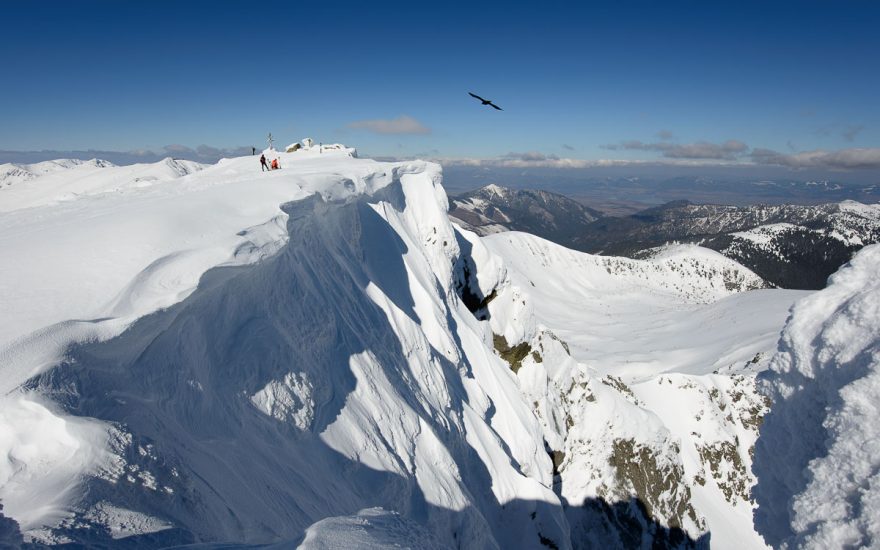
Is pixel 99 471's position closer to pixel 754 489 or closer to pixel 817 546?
pixel 817 546

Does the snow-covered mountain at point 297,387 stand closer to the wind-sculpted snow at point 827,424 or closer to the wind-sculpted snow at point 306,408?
the wind-sculpted snow at point 306,408

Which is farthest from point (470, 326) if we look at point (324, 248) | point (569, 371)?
point (324, 248)

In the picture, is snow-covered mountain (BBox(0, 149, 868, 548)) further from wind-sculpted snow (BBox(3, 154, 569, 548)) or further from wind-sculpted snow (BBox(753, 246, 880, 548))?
wind-sculpted snow (BBox(753, 246, 880, 548))

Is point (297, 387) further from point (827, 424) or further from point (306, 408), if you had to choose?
point (827, 424)

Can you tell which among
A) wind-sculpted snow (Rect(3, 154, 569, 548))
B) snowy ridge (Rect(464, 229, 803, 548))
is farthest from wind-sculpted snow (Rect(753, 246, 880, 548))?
snowy ridge (Rect(464, 229, 803, 548))

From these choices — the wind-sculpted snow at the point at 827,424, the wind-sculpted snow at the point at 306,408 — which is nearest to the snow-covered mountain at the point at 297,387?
the wind-sculpted snow at the point at 306,408

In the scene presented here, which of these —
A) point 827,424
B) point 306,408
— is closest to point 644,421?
point 306,408
